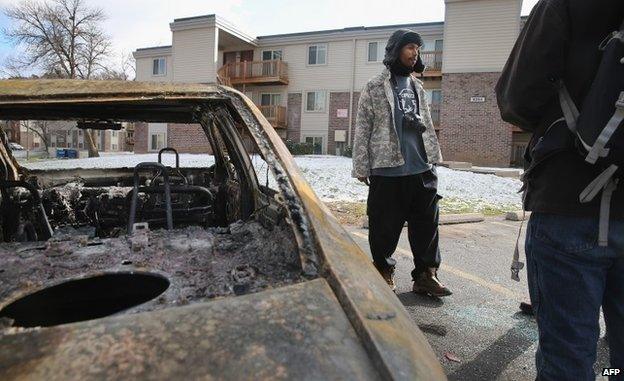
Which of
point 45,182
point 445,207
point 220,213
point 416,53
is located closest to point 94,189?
point 45,182

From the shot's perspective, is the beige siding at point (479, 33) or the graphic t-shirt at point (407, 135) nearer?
the graphic t-shirt at point (407, 135)

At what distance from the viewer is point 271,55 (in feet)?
85.9

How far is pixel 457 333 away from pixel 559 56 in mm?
1768

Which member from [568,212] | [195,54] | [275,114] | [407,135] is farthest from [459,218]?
[195,54]

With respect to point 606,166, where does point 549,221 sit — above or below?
below

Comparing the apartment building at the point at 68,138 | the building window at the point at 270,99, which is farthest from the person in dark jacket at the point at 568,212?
the apartment building at the point at 68,138

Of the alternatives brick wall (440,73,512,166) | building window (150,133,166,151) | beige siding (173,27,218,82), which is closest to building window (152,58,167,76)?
beige siding (173,27,218,82)

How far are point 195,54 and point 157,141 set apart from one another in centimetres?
676

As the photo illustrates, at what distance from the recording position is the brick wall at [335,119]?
24.6 meters

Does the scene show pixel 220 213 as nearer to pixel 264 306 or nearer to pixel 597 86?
pixel 264 306

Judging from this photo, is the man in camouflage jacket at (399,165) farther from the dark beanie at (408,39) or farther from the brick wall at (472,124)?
the brick wall at (472,124)

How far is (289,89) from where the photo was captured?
26.0m

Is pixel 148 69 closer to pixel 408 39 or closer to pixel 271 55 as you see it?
pixel 271 55

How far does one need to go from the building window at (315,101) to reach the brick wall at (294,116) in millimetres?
539
